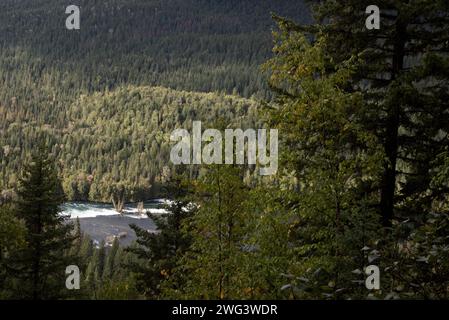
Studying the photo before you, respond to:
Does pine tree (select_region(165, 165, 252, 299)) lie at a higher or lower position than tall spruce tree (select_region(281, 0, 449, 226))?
lower

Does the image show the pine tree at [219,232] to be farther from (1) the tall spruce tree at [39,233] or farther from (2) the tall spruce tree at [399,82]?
(1) the tall spruce tree at [39,233]

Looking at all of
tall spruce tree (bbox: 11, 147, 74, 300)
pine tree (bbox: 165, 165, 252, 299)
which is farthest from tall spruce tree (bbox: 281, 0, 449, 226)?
tall spruce tree (bbox: 11, 147, 74, 300)

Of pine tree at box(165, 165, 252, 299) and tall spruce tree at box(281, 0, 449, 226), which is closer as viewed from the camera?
pine tree at box(165, 165, 252, 299)

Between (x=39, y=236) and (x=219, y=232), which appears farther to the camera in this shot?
(x=39, y=236)

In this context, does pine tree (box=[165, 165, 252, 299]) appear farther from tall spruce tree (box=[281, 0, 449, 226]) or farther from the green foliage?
the green foliage

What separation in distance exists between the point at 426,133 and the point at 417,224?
148 inches

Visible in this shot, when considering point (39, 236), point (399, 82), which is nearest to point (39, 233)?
point (39, 236)

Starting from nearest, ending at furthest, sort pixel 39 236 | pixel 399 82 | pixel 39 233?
1. pixel 399 82
2. pixel 39 236
3. pixel 39 233

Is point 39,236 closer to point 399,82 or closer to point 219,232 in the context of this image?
point 219,232

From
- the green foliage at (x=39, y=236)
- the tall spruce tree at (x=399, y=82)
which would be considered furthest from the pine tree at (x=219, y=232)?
the green foliage at (x=39, y=236)

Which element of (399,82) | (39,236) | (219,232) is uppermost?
(399,82)

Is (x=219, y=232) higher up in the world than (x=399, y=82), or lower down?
lower down

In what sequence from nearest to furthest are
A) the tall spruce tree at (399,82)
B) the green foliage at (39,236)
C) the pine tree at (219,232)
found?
the pine tree at (219,232)
the tall spruce tree at (399,82)
the green foliage at (39,236)
